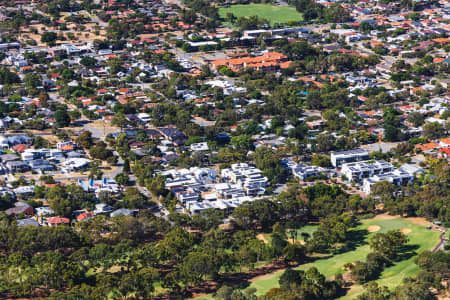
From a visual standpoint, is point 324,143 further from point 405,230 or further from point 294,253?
point 294,253

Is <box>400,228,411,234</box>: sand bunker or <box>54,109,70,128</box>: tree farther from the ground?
<box>54,109,70,128</box>: tree

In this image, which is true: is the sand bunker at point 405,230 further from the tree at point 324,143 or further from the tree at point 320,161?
the tree at point 324,143

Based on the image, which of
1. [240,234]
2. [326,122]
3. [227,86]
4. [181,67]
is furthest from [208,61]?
[240,234]

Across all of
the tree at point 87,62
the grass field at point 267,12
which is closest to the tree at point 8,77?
the tree at point 87,62

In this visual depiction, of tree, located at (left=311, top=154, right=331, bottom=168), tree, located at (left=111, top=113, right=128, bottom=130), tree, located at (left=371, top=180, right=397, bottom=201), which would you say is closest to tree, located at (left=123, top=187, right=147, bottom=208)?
tree, located at (left=111, top=113, right=128, bottom=130)

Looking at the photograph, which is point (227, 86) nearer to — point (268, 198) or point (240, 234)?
point (268, 198)

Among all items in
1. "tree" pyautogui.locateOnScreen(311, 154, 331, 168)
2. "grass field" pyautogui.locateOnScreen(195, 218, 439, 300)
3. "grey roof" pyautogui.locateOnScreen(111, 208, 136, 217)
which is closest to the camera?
"grass field" pyautogui.locateOnScreen(195, 218, 439, 300)

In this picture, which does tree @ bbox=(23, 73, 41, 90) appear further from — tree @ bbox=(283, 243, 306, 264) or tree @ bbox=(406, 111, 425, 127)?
tree @ bbox=(283, 243, 306, 264)
